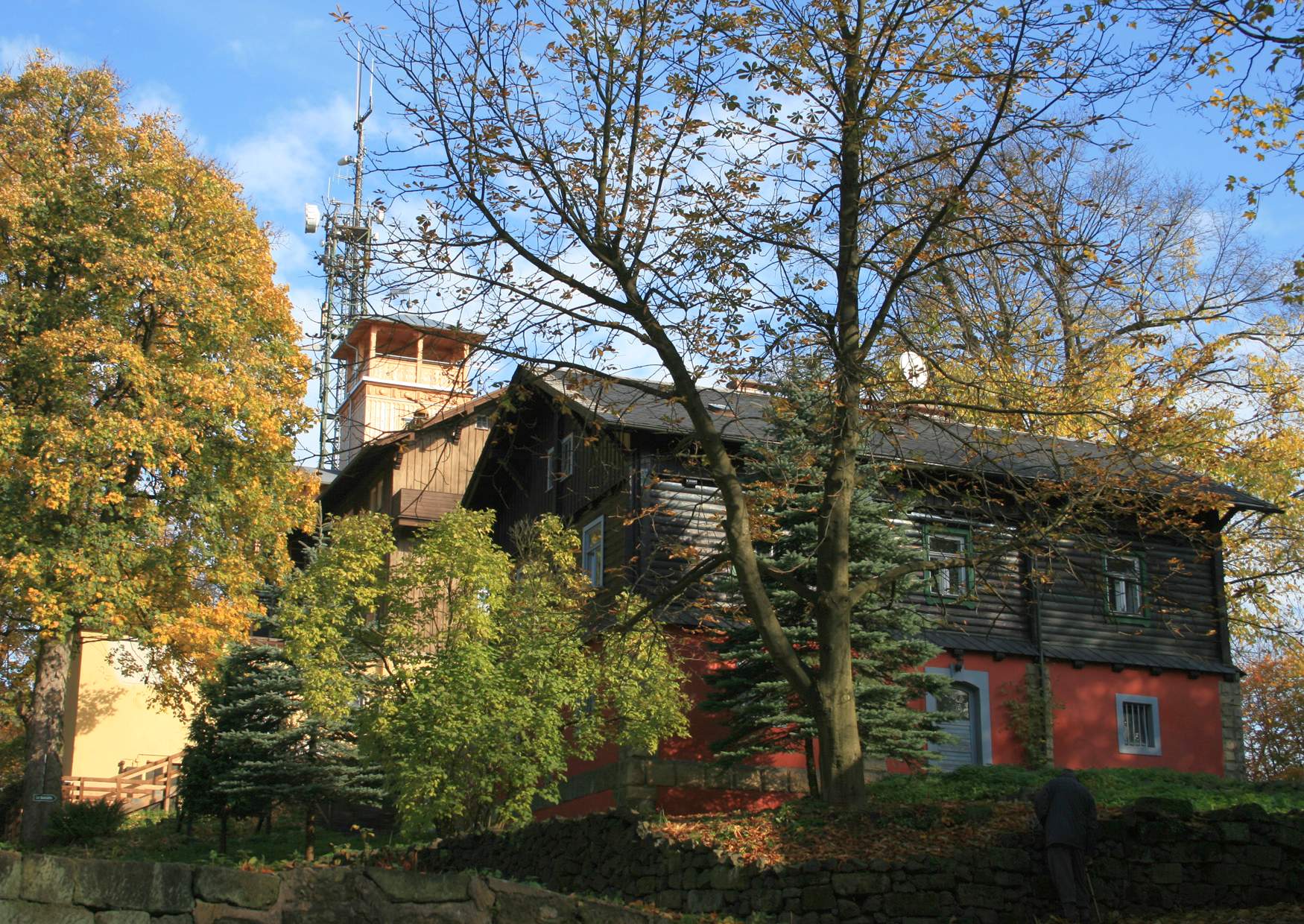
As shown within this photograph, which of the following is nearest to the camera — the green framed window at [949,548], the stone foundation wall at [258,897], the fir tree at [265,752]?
the stone foundation wall at [258,897]

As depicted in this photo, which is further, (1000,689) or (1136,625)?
(1136,625)

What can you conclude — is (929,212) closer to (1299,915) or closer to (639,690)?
(1299,915)

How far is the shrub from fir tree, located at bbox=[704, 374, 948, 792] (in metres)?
11.1

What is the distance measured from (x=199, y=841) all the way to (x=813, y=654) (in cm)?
1301

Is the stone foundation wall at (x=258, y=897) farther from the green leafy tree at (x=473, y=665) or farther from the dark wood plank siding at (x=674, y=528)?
the dark wood plank siding at (x=674, y=528)

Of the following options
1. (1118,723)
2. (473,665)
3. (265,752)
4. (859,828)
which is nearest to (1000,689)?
(1118,723)

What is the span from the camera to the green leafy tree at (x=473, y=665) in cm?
1647

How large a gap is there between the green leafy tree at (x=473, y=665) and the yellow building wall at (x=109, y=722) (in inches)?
492

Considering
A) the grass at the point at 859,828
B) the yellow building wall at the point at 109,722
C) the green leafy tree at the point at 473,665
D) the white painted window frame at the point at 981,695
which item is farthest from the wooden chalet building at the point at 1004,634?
the yellow building wall at the point at 109,722

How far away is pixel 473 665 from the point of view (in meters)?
16.6

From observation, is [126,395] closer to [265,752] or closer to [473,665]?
[265,752]

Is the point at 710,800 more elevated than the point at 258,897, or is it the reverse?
the point at 258,897

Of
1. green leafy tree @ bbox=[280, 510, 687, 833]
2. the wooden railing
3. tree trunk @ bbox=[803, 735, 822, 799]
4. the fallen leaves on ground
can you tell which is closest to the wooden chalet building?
tree trunk @ bbox=[803, 735, 822, 799]

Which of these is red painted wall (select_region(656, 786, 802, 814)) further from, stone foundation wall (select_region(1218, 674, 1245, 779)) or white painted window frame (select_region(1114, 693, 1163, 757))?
stone foundation wall (select_region(1218, 674, 1245, 779))
